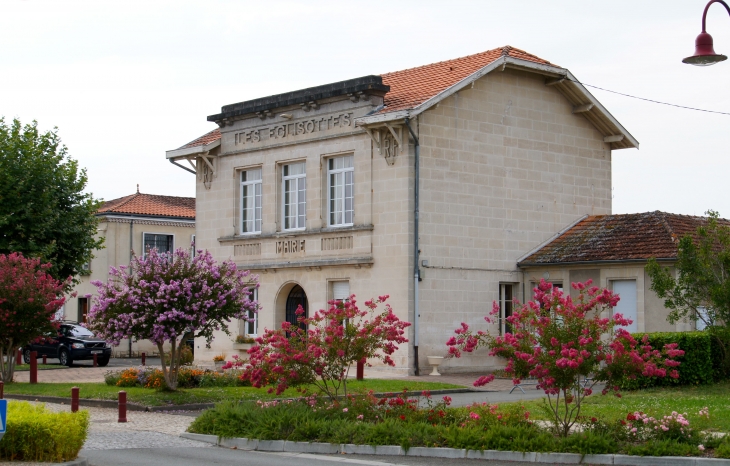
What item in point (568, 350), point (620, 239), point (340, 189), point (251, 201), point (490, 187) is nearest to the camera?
point (568, 350)

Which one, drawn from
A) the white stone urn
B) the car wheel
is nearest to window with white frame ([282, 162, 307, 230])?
the white stone urn

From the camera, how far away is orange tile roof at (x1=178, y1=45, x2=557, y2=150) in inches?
1075

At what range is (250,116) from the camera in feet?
104

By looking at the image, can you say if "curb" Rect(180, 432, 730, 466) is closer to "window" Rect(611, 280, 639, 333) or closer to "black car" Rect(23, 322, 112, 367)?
"window" Rect(611, 280, 639, 333)

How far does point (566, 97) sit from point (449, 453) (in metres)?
19.8

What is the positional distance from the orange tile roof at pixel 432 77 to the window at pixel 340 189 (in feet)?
7.49

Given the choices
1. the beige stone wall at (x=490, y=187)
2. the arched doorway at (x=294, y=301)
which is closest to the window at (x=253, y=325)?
the arched doorway at (x=294, y=301)

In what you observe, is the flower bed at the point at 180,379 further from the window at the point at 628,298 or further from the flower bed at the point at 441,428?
the window at the point at 628,298

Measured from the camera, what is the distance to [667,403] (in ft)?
58.1

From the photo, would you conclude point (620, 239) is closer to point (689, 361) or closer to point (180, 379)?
point (689, 361)

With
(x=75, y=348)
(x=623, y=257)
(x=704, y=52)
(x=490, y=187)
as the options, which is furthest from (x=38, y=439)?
(x=75, y=348)

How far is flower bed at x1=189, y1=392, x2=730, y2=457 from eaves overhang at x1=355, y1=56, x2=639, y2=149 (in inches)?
482

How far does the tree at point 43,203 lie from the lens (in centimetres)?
3256

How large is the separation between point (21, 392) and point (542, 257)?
14.6 metres
